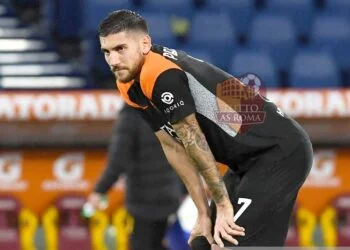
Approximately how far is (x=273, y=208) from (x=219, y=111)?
1.66 feet

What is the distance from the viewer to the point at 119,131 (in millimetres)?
6777

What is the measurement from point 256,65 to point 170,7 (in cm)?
123

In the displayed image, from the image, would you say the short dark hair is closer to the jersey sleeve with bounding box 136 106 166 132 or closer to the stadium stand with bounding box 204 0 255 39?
the jersey sleeve with bounding box 136 106 166 132

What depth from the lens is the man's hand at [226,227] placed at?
176 inches

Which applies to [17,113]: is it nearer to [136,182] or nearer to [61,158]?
[61,158]

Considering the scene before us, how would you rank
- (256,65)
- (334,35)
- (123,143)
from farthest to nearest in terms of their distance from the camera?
(334,35) < (256,65) < (123,143)

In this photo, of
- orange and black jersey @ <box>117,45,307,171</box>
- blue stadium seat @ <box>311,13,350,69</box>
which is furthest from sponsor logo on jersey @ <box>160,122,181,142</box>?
blue stadium seat @ <box>311,13,350,69</box>

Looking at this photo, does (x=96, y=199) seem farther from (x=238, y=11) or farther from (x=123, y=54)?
(x=238, y=11)

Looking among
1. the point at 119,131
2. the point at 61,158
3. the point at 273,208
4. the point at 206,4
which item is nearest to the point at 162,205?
the point at 119,131

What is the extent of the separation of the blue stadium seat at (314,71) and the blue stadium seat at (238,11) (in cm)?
77

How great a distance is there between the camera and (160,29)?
9523 millimetres

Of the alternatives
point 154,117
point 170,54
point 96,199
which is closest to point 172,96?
point 170,54

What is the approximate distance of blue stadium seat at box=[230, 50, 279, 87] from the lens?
907 cm

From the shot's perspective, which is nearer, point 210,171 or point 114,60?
point 114,60
